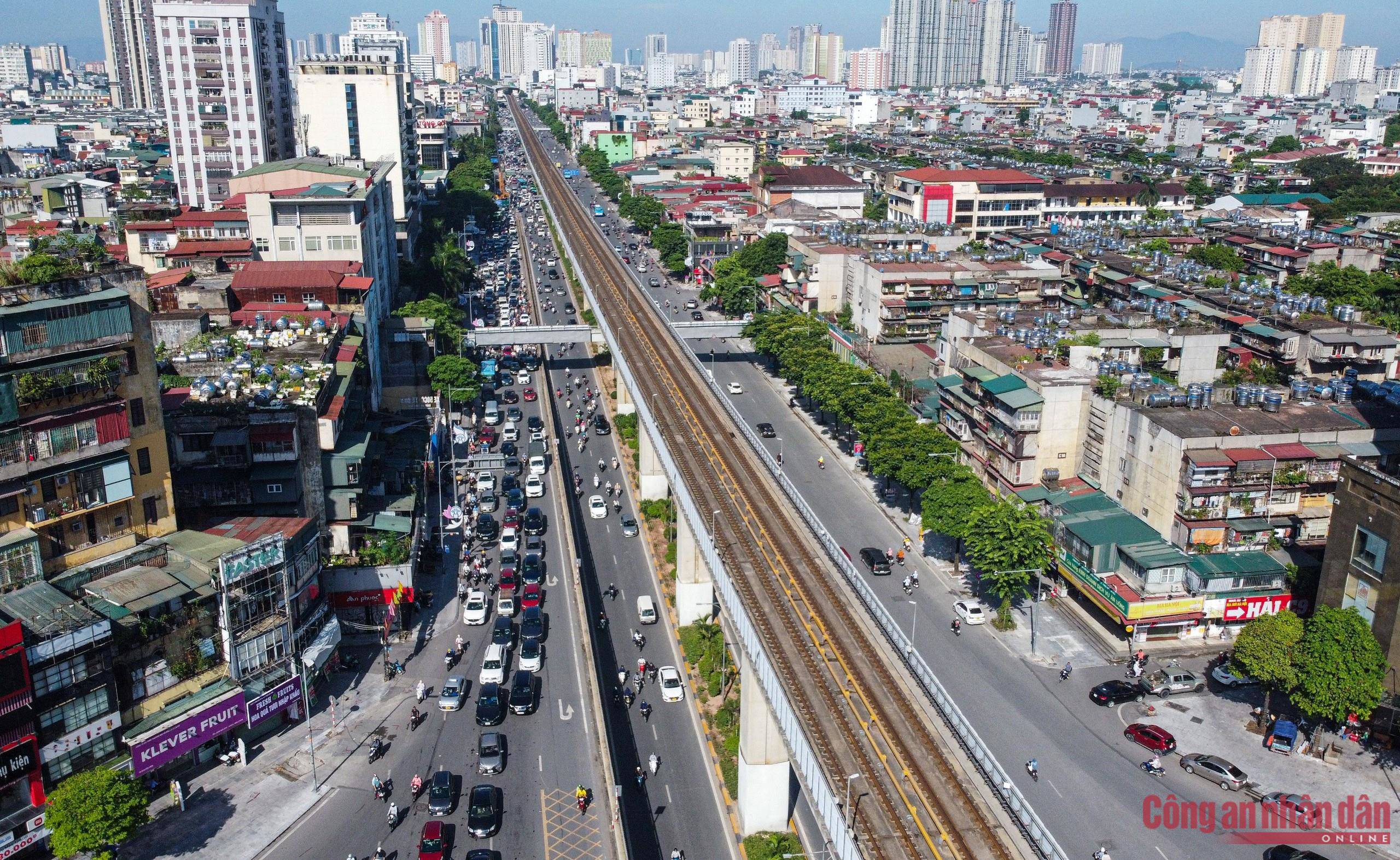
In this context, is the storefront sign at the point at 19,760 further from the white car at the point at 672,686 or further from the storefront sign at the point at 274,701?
the white car at the point at 672,686

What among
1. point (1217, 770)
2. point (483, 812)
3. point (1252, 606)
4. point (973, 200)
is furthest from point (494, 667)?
point (973, 200)

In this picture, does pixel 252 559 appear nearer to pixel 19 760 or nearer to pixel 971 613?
pixel 19 760

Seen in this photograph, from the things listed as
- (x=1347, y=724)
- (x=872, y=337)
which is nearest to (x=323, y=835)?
(x=1347, y=724)

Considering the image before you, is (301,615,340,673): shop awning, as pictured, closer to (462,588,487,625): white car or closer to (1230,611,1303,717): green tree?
(462,588,487,625): white car

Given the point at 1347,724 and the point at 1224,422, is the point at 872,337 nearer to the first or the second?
the point at 1224,422

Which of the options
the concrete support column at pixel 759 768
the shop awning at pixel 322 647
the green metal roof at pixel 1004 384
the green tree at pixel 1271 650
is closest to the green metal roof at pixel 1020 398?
the green metal roof at pixel 1004 384

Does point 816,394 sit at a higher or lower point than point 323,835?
higher

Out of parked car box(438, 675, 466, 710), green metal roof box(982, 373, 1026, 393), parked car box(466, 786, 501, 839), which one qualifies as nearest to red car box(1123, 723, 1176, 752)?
green metal roof box(982, 373, 1026, 393)
